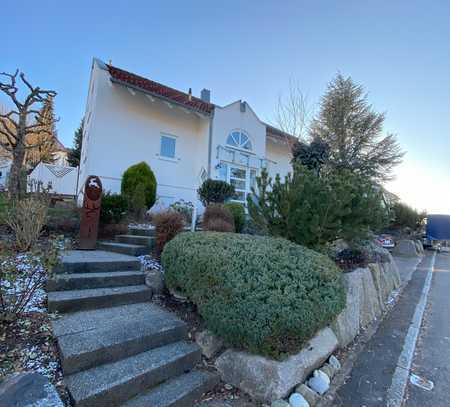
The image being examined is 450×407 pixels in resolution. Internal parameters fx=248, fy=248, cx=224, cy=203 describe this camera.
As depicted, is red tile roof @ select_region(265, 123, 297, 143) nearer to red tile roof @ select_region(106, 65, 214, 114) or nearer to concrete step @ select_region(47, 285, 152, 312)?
red tile roof @ select_region(106, 65, 214, 114)

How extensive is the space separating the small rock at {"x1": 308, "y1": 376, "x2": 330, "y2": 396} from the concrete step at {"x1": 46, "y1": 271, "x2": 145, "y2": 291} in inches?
107

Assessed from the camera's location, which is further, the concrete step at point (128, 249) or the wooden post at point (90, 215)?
the wooden post at point (90, 215)

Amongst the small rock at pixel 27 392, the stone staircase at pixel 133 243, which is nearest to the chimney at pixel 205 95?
the stone staircase at pixel 133 243

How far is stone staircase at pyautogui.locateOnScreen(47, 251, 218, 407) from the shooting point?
2.15 m

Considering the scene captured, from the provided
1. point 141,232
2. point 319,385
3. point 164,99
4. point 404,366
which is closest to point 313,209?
point 404,366

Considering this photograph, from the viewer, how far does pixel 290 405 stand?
2400 millimetres

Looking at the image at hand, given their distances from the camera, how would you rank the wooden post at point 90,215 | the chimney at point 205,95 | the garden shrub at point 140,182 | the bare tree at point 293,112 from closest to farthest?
the wooden post at point 90,215 < the garden shrub at point 140,182 < the bare tree at point 293,112 < the chimney at point 205,95

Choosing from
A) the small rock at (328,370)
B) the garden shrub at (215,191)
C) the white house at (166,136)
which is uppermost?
the white house at (166,136)

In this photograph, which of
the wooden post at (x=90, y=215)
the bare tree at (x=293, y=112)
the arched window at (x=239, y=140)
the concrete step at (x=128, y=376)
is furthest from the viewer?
the bare tree at (x=293, y=112)

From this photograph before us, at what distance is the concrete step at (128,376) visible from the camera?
2.00m

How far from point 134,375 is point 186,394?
1.72 ft

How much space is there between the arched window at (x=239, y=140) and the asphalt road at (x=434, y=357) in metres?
9.13

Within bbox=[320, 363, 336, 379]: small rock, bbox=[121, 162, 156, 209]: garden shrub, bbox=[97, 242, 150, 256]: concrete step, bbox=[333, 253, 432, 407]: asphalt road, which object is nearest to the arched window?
bbox=[121, 162, 156, 209]: garden shrub

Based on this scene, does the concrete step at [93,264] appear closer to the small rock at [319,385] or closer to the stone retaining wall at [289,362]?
the stone retaining wall at [289,362]
